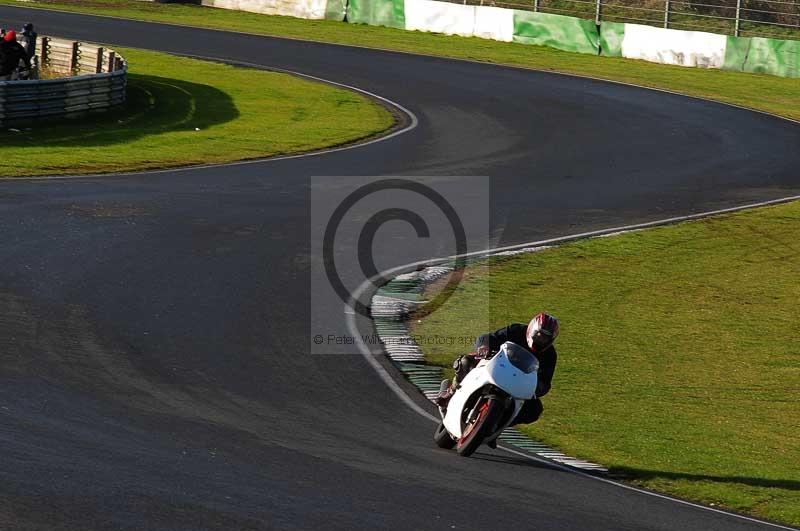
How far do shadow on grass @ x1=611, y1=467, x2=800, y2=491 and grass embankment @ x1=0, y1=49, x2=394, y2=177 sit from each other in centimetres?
1469

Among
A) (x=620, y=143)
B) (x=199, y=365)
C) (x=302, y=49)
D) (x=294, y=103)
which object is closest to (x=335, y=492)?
(x=199, y=365)

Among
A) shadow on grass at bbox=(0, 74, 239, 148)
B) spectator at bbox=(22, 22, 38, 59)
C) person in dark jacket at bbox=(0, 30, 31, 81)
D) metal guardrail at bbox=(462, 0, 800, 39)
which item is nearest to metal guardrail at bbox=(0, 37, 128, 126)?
shadow on grass at bbox=(0, 74, 239, 148)

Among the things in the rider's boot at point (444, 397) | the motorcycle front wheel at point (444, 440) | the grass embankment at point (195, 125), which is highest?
the rider's boot at point (444, 397)

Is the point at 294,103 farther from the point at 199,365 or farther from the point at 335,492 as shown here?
the point at 335,492

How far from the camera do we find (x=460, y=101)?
3494 cm

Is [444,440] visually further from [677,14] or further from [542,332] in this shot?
[677,14]

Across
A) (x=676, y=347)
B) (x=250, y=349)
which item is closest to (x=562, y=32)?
(x=676, y=347)

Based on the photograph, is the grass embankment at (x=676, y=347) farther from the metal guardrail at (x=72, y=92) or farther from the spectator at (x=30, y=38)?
the spectator at (x=30, y=38)

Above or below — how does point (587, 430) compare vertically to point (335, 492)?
below

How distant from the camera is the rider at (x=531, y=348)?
10.2 m

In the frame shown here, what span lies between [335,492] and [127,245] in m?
9.33

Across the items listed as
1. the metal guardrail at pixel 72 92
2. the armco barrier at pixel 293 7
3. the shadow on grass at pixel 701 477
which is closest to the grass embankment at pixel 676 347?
the shadow on grass at pixel 701 477

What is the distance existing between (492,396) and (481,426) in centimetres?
27

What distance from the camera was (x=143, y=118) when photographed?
29.7 metres
